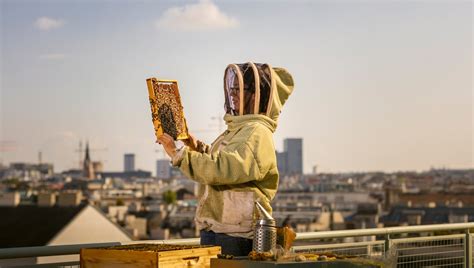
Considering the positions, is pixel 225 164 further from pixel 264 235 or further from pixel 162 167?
pixel 162 167

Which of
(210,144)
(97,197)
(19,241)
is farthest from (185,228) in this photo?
(210,144)

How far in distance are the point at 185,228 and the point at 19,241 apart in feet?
79.5

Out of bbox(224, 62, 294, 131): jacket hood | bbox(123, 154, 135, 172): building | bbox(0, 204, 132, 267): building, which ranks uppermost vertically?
bbox(123, 154, 135, 172): building

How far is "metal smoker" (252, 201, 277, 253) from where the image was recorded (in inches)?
171

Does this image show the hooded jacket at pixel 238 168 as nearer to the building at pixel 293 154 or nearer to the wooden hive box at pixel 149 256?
the wooden hive box at pixel 149 256

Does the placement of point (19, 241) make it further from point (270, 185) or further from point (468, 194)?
point (270, 185)

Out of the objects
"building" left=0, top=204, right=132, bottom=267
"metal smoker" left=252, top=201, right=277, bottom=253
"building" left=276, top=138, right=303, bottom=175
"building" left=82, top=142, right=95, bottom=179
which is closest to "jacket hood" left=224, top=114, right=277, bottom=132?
"metal smoker" left=252, top=201, right=277, bottom=253

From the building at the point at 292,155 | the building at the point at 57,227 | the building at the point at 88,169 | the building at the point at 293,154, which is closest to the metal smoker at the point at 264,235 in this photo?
the building at the point at 57,227

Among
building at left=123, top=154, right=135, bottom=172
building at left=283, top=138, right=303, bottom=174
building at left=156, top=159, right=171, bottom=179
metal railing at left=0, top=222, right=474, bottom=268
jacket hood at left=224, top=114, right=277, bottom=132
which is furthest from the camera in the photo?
building at left=283, top=138, right=303, bottom=174

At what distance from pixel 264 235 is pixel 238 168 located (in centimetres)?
31

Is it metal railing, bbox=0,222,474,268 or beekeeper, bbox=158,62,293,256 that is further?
metal railing, bbox=0,222,474,268

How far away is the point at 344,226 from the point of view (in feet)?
366

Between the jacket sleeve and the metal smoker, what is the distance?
219 millimetres

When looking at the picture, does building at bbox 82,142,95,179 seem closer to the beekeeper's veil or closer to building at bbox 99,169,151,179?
building at bbox 99,169,151,179
